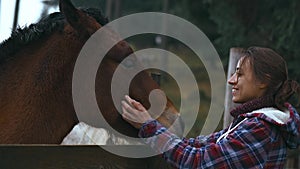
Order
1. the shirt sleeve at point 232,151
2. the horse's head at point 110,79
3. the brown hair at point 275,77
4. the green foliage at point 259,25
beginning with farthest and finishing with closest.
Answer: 1. the green foliage at point 259,25
2. the horse's head at point 110,79
3. the brown hair at point 275,77
4. the shirt sleeve at point 232,151

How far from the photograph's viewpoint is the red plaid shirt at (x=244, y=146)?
2254 millimetres

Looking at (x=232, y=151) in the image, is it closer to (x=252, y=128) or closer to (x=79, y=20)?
(x=252, y=128)

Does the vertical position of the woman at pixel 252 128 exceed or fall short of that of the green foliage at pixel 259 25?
it falls short

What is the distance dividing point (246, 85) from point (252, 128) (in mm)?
257

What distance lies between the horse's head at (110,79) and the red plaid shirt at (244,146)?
2.38 feet

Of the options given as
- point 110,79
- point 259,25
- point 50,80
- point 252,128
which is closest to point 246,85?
point 252,128

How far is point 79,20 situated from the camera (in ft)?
10.3

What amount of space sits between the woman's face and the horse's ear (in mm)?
1065

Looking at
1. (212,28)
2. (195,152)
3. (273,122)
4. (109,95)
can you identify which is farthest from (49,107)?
(212,28)

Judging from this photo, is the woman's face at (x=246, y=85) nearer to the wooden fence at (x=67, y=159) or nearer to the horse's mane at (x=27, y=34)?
the wooden fence at (x=67, y=159)

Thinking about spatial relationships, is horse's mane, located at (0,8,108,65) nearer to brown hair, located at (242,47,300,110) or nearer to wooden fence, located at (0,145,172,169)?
wooden fence, located at (0,145,172,169)

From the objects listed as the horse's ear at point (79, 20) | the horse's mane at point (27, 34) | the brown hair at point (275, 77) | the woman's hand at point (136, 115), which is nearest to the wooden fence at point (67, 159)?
the woman's hand at point (136, 115)

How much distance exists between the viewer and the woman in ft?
7.41

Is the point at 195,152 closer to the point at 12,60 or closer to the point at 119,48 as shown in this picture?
the point at 119,48
